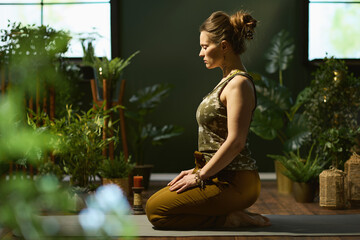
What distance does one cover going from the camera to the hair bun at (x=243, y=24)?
2.49 meters

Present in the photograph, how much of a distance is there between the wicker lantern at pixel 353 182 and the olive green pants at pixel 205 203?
1102mm

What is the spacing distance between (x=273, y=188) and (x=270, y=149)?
930mm

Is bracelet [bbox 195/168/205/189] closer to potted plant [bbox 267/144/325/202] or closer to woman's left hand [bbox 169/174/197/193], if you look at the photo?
woman's left hand [bbox 169/174/197/193]

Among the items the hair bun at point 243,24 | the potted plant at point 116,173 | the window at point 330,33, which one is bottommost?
the potted plant at point 116,173

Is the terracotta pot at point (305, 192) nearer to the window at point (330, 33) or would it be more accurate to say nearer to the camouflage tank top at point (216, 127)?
the camouflage tank top at point (216, 127)

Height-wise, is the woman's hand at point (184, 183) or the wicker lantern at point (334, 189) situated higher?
the woman's hand at point (184, 183)

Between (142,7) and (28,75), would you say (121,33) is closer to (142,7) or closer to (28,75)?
(142,7)

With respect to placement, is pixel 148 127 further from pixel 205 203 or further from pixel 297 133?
pixel 205 203

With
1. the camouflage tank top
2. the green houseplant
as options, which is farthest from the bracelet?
the green houseplant

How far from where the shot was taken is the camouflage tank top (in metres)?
2.51

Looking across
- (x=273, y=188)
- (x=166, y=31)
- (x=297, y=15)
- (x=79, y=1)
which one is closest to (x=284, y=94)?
(x=273, y=188)

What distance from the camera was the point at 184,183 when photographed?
8.18 feet

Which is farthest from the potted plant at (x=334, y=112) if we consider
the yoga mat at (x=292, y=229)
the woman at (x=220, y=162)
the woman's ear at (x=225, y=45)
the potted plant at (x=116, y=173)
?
the potted plant at (x=116, y=173)

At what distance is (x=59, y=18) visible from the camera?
5.30m
